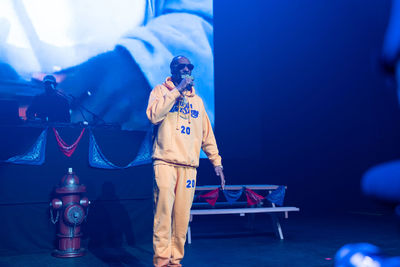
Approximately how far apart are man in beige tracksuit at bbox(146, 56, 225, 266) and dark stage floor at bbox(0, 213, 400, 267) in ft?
2.19

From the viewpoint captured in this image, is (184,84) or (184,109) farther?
(184,109)

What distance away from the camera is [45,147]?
3.92m

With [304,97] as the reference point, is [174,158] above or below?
below

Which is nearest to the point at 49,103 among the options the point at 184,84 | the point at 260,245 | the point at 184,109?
the point at 184,109

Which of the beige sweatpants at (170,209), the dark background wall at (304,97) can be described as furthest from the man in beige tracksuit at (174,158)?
the dark background wall at (304,97)

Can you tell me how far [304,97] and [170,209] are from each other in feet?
17.0

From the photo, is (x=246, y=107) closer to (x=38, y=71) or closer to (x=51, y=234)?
(x=38, y=71)

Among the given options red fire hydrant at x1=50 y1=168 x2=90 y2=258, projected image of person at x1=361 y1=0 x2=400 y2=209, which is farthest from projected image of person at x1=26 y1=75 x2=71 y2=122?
projected image of person at x1=361 y1=0 x2=400 y2=209

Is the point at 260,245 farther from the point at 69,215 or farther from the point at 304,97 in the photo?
the point at 304,97

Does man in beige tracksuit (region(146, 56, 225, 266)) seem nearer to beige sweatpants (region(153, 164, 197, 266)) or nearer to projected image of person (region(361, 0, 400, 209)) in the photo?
beige sweatpants (region(153, 164, 197, 266))

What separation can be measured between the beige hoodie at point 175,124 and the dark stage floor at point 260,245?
102cm

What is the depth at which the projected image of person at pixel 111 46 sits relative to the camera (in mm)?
5270

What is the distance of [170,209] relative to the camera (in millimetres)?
2779

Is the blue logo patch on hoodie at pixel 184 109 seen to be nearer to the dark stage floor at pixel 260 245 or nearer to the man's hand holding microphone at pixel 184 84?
the man's hand holding microphone at pixel 184 84
